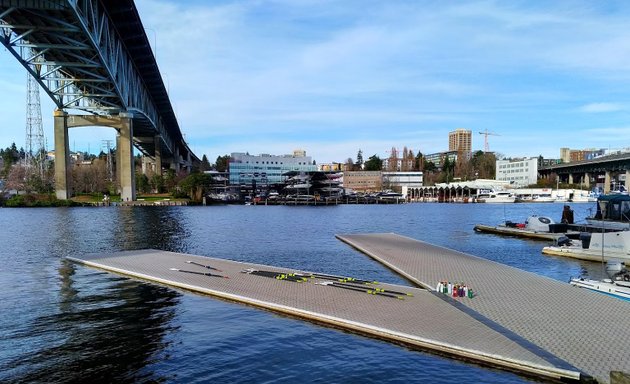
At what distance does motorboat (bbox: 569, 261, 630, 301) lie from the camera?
687 inches

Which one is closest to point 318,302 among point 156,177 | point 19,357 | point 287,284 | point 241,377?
point 287,284

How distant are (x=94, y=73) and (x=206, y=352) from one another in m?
74.1

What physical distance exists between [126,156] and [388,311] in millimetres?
90828

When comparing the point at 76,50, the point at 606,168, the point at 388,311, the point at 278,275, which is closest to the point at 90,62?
the point at 76,50

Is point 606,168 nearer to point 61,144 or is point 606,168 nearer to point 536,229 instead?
point 536,229

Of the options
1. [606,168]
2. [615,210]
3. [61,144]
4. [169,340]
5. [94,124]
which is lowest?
[169,340]

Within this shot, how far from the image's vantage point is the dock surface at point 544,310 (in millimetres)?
11333

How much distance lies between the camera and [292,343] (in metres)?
13.3

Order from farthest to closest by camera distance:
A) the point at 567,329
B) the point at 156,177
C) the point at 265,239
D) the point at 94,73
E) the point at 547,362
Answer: the point at 156,177, the point at 94,73, the point at 265,239, the point at 567,329, the point at 547,362

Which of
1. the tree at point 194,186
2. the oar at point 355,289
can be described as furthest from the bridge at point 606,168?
the oar at point 355,289

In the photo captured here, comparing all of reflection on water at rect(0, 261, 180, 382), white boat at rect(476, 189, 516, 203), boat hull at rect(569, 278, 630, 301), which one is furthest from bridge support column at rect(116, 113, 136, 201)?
white boat at rect(476, 189, 516, 203)

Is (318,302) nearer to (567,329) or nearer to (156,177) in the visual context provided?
A: (567,329)

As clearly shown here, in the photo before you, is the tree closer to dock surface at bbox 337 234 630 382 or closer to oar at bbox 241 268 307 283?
dock surface at bbox 337 234 630 382

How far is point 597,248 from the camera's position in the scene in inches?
1148
